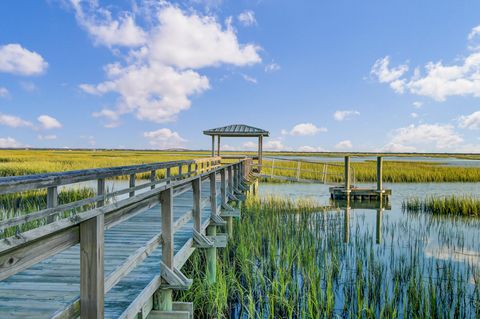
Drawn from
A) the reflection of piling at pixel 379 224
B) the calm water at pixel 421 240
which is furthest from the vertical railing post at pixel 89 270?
the reflection of piling at pixel 379 224

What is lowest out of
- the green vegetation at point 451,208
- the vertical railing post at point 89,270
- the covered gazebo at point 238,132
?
the green vegetation at point 451,208

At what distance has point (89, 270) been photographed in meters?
2.16

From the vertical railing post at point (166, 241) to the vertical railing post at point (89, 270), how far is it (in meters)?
1.58

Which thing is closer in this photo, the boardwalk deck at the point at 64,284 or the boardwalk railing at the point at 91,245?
the boardwalk railing at the point at 91,245

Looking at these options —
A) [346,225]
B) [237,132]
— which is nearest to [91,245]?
[346,225]

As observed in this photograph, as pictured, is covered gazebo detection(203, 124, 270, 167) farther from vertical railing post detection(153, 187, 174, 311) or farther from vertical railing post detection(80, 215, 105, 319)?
vertical railing post detection(80, 215, 105, 319)

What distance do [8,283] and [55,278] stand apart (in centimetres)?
38

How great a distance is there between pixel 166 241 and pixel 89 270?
1.68m

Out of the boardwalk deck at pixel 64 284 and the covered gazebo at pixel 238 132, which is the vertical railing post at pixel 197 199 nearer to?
the boardwalk deck at pixel 64 284

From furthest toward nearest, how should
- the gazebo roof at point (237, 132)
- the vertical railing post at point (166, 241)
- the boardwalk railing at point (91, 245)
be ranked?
the gazebo roof at point (237, 132) → the vertical railing post at point (166, 241) → the boardwalk railing at point (91, 245)

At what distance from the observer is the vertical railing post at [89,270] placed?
2135 millimetres

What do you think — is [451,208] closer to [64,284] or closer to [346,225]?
[346,225]

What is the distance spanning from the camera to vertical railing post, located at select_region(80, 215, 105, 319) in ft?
7.00

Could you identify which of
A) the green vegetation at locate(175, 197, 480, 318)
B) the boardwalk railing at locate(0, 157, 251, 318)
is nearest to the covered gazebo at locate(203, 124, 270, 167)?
the green vegetation at locate(175, 197, 480, 318)
